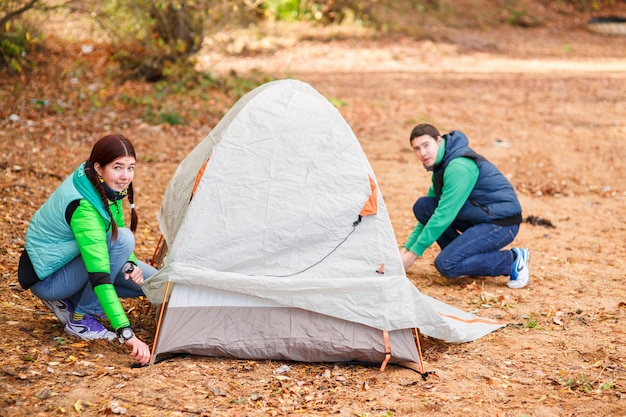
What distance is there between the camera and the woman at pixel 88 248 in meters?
3.73

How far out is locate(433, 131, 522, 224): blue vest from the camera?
532 centimetres

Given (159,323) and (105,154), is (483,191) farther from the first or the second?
(105,154)

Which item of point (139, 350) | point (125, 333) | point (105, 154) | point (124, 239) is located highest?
point (105, 154)

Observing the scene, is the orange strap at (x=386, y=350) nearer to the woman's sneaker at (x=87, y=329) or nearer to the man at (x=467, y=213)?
the man at (x=467, y=213)

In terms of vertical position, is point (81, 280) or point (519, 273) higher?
point (81, 280)

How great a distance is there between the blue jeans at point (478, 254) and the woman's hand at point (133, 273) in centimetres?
244

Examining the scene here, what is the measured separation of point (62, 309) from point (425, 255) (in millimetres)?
3389

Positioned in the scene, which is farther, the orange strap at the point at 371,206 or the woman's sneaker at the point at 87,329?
the orange strap at the point at 371,206

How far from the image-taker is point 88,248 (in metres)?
3.75

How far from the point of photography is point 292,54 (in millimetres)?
15969

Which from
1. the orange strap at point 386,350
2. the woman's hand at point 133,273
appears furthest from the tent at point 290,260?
the woman's hand at point 133,273

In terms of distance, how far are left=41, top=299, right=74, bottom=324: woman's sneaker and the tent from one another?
52cm

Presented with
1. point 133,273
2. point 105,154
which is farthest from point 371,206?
point 105,154

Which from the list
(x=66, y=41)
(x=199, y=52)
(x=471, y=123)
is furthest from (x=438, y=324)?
(x=66, y=41)
